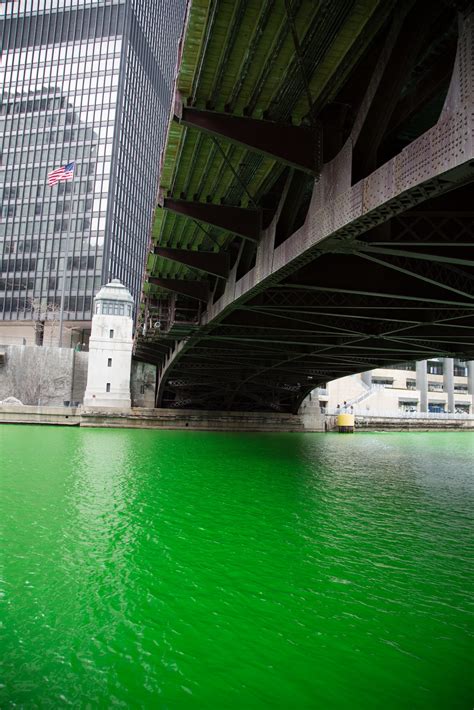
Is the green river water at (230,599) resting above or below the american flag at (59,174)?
below

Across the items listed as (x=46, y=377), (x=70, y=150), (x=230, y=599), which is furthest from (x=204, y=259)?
(x=70, y=150)

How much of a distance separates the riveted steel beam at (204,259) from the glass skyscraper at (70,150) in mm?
75701

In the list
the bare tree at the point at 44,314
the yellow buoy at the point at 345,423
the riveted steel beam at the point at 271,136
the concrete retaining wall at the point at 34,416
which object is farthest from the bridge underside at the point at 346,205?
the bare tree at the point at 44,314

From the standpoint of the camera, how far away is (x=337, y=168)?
10633mm

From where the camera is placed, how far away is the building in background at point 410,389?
87.9 metres

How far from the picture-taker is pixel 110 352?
64.4 metres

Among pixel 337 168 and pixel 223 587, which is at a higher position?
pixel 337 168

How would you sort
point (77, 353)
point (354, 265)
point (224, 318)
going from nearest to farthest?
point (354, 265) < point (224, 318) < point (77, 353)

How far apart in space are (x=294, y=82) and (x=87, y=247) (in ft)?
299

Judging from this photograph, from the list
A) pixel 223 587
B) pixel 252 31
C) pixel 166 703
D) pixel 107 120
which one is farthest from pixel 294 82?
pixel 107 120

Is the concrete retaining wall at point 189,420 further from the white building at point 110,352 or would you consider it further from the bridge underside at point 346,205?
the bridge underside at point 346,205

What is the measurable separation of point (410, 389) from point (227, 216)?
321 feet

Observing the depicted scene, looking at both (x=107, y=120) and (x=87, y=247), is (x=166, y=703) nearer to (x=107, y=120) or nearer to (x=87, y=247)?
(x=87, y=247)

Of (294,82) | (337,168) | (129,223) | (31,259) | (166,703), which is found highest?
(129,223)
